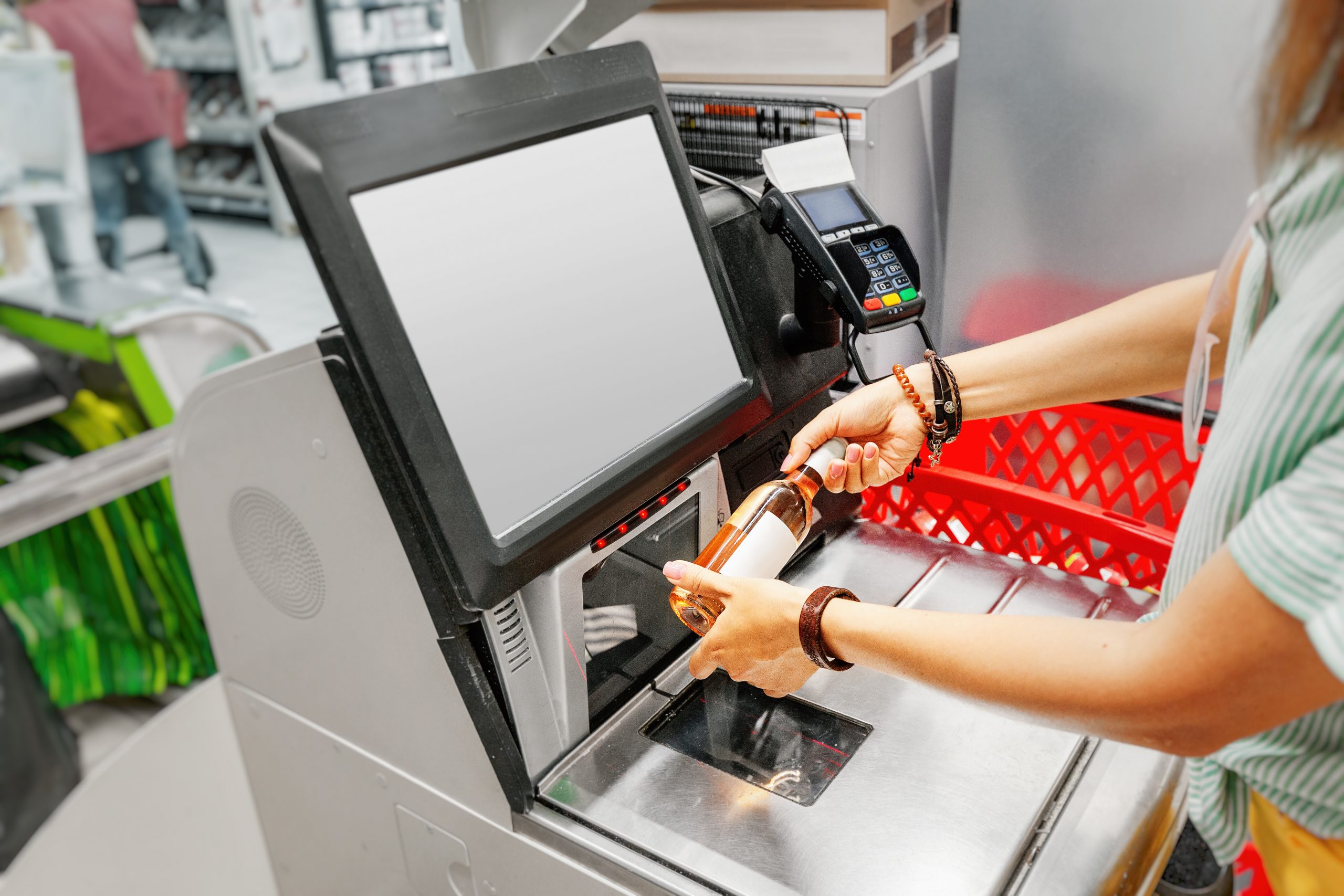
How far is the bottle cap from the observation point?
1.18 meters

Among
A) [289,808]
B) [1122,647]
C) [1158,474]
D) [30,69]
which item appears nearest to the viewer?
[1122,647]

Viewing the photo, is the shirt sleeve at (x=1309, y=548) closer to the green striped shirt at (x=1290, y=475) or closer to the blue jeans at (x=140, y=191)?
the green striped shirt at (x=1290, y=475)

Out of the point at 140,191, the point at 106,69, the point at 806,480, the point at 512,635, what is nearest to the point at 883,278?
the point at 806,480

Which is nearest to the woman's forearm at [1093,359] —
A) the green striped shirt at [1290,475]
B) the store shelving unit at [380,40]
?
the green striped shirt at [1290,475]

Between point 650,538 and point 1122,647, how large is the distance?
61 centimetres

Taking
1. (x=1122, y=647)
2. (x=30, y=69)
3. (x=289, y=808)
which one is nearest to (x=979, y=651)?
(x=1122, y=647)

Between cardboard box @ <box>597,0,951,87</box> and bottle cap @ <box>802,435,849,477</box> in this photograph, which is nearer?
bottle cap @ <box>802,435,849,477</box>

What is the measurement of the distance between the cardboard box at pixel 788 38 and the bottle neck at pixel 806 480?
0.78 meters

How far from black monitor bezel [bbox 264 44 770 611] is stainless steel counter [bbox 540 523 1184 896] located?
282 mm

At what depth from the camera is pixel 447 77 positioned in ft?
3.13

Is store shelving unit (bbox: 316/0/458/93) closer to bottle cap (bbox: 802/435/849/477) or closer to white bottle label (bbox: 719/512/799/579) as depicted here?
bottle cap (bbox: 802/435/849/477)

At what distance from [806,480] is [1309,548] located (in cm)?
64

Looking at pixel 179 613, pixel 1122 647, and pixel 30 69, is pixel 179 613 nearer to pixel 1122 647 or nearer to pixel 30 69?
pixel 30 69

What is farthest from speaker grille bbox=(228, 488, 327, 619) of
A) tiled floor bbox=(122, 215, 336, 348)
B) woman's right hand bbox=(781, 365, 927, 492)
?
tiled floor bbox=(122, 215, 336, 348)
